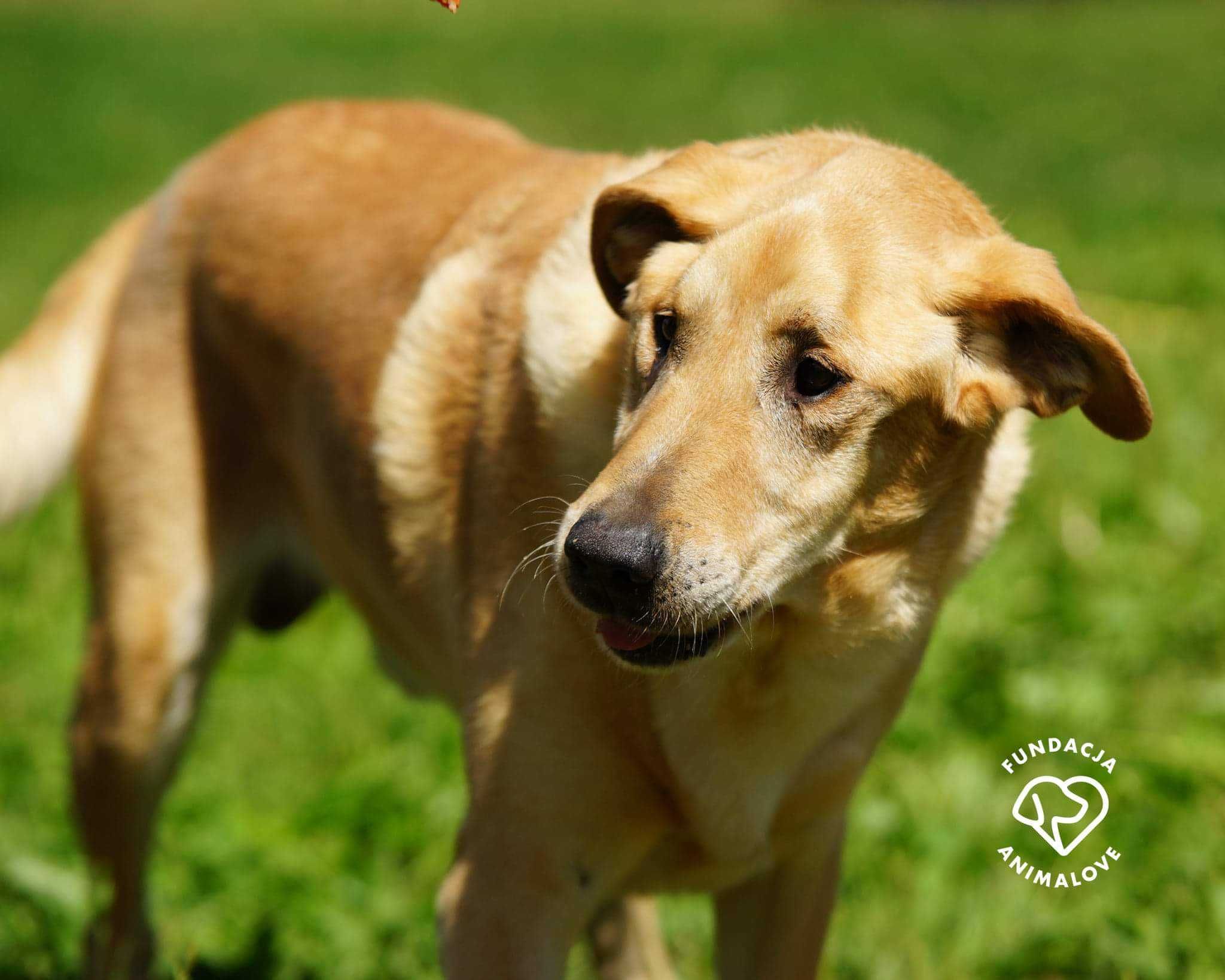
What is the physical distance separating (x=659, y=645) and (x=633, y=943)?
1.46 meters

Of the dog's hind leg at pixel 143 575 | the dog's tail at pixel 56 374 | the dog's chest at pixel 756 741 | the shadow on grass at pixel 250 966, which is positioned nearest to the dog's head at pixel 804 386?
the dog's chest at pixel 756 741

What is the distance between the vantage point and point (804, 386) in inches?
90.7

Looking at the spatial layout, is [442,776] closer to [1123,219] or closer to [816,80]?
[1123,219]

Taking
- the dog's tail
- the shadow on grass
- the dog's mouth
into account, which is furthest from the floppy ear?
the dog's tail

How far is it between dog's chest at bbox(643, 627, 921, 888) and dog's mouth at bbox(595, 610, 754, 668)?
0.78 ft

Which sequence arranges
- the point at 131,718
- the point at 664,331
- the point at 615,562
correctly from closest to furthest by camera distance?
1. the point at 615,562
2. the point at 664,331
3. the point at 131,718

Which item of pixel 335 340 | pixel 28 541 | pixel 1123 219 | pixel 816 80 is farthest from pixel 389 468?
pixel 816 80

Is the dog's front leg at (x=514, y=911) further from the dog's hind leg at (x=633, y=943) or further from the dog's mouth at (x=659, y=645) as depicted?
the dog's hind leg at (x=633, y=943)

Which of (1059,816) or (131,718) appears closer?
(131,718)

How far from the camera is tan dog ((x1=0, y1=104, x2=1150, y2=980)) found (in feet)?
7.53

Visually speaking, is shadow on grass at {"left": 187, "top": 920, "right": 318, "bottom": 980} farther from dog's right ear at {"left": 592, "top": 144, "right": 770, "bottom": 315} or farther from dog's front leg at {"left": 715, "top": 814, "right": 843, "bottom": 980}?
dog's right ear at {"left": 592, "top": 144, "right": 770, "bottom": 315}

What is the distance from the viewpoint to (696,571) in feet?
7.09

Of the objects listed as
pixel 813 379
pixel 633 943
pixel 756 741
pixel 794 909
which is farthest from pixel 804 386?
→ pixel 633 943

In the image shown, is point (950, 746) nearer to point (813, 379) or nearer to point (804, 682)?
Result: point (804, 682)
